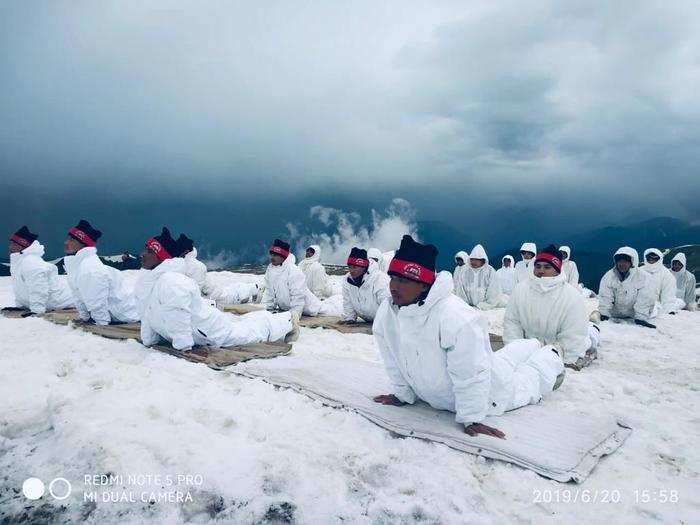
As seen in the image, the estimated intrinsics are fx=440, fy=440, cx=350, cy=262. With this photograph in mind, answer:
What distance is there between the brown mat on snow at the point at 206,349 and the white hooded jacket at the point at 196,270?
4265 mm

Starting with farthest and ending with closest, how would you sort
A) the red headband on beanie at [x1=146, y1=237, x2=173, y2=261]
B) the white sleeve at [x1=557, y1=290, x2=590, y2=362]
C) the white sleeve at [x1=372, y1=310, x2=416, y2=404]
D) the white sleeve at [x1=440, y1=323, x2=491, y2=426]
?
the white sleeve at [x1=557, y1=290, x2=590, y2=362]
the red headband on beanie at [x1=146, y1=237, x2=173, y2=261]
the white sleeve at [x1=372, y1=310, x2=416, y2=404]
the white sleeve at [x1=440, y1=323, x2=491, y2=426]

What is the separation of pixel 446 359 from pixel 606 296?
897cm

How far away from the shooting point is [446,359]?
13.9 feet

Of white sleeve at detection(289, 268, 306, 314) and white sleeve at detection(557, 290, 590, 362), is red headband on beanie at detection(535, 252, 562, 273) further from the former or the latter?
white sleeve at detection(289, 268, 306, 314)

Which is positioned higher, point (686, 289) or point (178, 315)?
point (686, 289)

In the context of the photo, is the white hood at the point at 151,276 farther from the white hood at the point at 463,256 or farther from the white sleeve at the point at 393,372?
the white hood at the point at 463,256

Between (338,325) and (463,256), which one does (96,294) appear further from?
(463,256)

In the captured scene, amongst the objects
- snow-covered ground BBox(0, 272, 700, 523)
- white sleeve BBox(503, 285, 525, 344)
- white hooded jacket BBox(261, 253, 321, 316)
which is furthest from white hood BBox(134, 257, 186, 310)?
white sleeve BBox(503, 285, 525, 344)

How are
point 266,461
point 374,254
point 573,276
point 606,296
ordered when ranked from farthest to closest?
1. point 573,276
2. point 374,254
3. point 606,296
4. point 266,461

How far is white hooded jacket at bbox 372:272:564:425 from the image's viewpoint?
4.03 m

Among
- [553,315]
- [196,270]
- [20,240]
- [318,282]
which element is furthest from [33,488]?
[318,282]

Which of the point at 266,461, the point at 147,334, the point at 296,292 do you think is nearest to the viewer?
the point at 266,461

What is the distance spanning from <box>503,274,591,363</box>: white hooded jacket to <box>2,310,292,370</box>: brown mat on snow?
158 inches

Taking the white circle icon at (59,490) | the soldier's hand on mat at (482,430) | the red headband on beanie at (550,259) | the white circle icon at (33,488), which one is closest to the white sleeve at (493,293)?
the red headband on beanie at (550,259)
